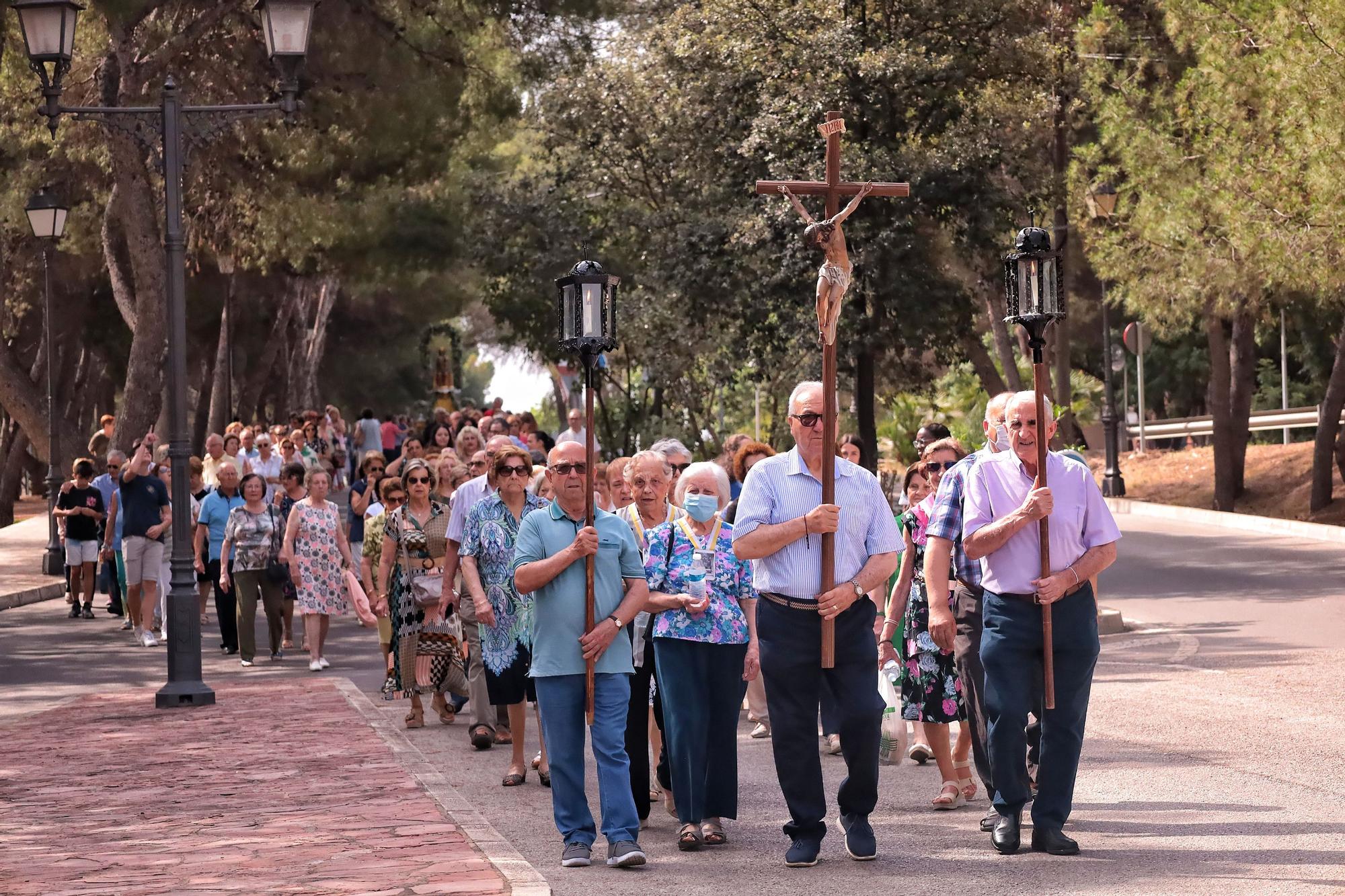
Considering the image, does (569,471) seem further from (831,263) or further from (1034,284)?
(1034,284)

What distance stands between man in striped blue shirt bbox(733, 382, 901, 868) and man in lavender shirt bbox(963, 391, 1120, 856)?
46 cm

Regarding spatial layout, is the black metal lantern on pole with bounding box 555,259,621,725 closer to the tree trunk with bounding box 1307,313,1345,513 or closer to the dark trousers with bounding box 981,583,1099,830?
the dark trousers with bounding box 981,583,1099,830

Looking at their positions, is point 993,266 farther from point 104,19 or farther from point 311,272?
point 311,272

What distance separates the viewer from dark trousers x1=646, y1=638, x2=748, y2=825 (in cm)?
798

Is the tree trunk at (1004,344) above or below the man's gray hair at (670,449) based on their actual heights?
above

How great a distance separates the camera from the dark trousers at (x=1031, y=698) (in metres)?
7.59

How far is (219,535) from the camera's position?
58.7ft

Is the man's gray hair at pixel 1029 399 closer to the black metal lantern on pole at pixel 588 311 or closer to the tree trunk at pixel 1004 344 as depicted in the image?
the black metal lantern on pole at pixel 588 311

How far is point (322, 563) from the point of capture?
1627 centimetres

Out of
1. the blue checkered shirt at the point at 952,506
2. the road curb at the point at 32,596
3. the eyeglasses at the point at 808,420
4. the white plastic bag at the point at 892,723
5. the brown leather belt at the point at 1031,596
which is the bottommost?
the road curb at the point at 32,596

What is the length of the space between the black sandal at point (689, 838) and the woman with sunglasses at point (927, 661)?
143 centimetres

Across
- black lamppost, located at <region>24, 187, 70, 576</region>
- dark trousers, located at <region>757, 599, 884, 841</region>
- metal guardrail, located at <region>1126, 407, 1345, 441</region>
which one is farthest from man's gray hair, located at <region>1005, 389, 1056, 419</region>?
metal guardrail, located at <region>1126, 407, 1345, 441</region>

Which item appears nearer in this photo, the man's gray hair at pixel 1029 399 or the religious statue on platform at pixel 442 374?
the man's gray hair at pixel 1029 399

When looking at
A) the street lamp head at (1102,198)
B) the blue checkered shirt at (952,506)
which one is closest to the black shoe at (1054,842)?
the blue checkered shirt at (952,506)
